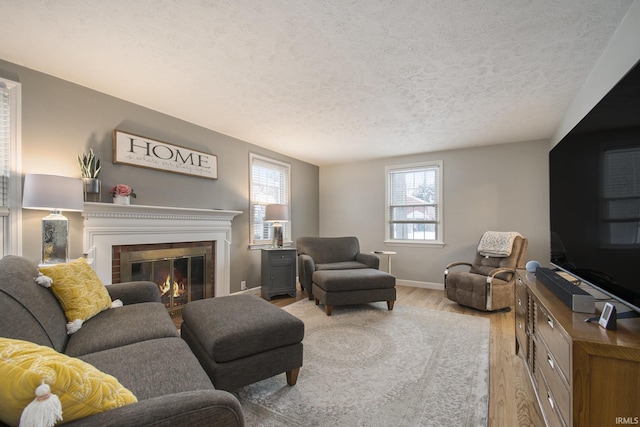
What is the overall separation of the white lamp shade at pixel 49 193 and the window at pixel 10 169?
0.25 meters

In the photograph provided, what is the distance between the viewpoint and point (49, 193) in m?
2.05

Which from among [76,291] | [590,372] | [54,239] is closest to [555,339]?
[590,372]

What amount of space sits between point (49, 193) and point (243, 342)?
1831 millimetres

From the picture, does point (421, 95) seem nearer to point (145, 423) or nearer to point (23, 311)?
point (145, 423)

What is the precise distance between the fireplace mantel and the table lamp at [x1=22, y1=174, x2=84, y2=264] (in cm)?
28

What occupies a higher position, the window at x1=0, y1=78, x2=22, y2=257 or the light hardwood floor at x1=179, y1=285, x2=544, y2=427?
the window at x1=0, y1=78, x2=22, y2=257

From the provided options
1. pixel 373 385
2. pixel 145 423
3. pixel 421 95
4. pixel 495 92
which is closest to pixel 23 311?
pixel 145 423

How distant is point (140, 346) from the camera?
1.40 metres

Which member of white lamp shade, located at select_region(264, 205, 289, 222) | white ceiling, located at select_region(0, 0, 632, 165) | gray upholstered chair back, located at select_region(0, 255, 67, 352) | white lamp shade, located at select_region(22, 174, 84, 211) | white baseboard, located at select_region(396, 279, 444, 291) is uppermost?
white ceiling, located at select_region(0, 0, 632, 165)

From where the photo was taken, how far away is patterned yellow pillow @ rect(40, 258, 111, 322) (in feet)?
5.37

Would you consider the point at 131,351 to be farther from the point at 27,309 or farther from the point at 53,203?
the point at 53,203

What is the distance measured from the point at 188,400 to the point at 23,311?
1.00 m

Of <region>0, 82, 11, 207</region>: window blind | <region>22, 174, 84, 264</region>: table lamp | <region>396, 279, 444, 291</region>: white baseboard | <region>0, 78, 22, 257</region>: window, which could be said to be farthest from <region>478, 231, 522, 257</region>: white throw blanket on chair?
<region>0, 82, 11, 207</region>: window blind

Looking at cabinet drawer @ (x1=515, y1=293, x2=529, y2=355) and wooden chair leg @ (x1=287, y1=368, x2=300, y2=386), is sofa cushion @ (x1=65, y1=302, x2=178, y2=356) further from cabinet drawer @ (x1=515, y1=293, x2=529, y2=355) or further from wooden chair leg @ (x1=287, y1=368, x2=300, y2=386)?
cabinet drawer @ (x1=515, y1=293, x2=529, y2=355)
